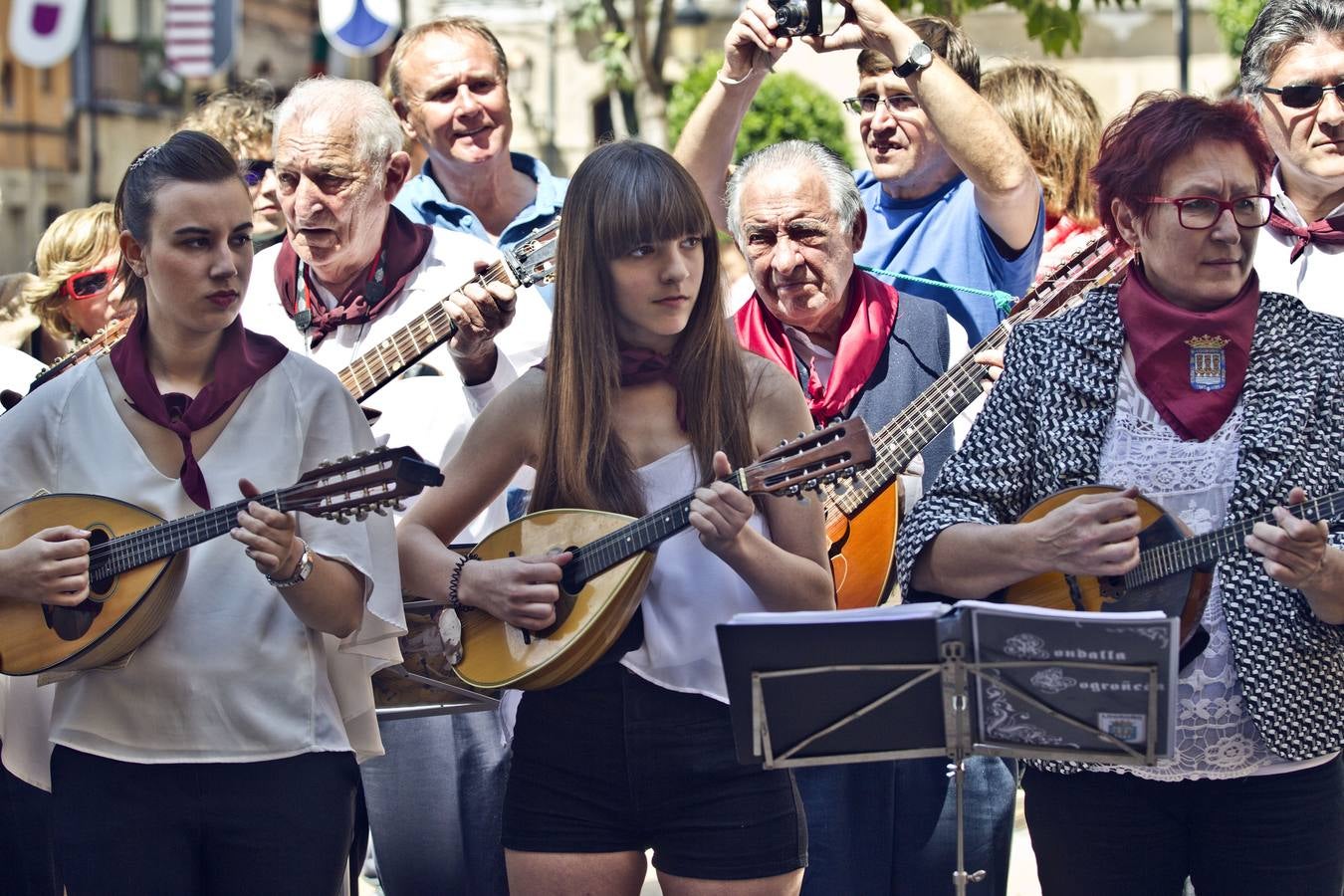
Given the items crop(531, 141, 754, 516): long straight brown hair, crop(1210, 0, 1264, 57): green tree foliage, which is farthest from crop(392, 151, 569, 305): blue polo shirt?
crop(1210, 0, 1264, 57): green tree foliage

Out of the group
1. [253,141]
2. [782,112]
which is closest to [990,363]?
[253,141]

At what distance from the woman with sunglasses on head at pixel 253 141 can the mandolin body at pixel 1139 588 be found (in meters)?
3.23

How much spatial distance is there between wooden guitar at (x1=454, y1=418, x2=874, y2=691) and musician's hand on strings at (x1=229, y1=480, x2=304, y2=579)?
485 millimetres

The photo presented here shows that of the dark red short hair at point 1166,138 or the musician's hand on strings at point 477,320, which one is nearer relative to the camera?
the dark red short hair at point 1166,138

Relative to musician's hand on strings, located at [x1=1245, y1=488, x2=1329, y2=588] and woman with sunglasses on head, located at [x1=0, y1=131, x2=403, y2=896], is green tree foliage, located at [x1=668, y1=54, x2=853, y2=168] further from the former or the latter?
musician's hand on strings, located at [x1=1245, y1=488, x2=1329, y2=588]

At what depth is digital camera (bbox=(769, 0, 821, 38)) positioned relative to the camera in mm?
4543

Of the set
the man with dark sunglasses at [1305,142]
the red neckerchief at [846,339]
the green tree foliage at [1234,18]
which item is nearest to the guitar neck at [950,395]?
the red neckerchief at [846,339]

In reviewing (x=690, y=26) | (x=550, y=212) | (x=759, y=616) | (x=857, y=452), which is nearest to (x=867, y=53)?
(x=550, y=212)

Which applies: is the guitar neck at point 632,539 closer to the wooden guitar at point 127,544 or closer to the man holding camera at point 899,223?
the wooden guitar at point 127,544

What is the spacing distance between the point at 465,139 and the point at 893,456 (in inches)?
73.1

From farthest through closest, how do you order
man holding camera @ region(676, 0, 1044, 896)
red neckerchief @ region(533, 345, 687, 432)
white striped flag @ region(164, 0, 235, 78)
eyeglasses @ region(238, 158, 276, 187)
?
white striped flag @ region(164, 0, 235, 78) < eyeglasses @ region(238, 158, 276, 187) < man holding camera @ region(676, 0, 1044, 896) < red neckerchief @ region(533, 345, 687, 432)

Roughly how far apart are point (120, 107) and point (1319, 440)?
29.8 metres

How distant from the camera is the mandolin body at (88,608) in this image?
3.44m

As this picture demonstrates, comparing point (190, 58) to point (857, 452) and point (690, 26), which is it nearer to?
point (690, 26)
